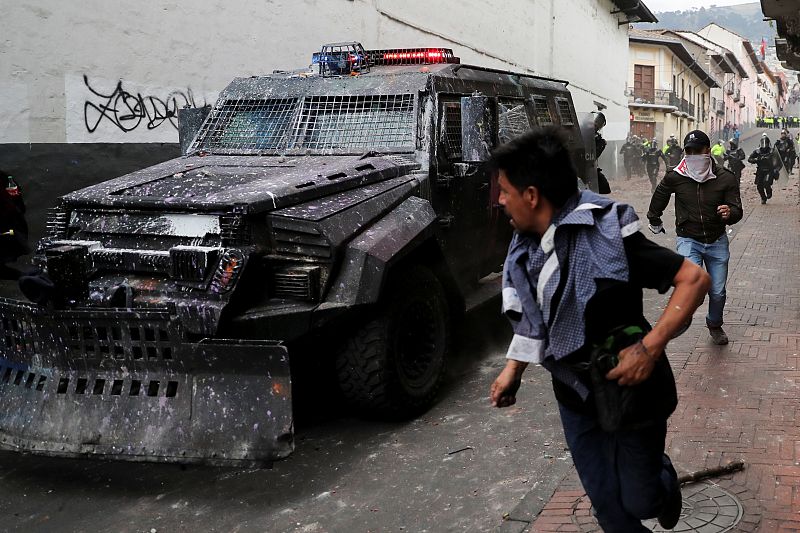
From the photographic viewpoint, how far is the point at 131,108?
391 inches

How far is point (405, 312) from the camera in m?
5.00

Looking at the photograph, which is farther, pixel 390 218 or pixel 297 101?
pixel 297 101

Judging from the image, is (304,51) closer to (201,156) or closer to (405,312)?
(201,156)

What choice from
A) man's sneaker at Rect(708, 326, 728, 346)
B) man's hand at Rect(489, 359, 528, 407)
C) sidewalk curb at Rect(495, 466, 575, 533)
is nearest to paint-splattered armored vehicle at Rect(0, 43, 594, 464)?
sidewalk curb at Rect(495, 466, 575, 533)

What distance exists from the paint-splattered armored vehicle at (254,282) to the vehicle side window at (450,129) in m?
0.02

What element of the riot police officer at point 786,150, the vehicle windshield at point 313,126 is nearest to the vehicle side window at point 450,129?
the vehicle windshield at point 313,126

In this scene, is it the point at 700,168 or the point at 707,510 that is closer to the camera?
the point at 707,510

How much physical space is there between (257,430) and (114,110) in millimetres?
6941

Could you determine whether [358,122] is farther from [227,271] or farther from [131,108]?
[131,108]

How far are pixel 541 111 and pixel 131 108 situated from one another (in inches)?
205

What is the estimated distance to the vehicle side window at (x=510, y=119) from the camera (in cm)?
616

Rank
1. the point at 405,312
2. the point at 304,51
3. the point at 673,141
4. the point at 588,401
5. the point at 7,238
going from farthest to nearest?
the point at 673,141 → the point at 304,51 → the point at 7,238 → the point at 405,312 → the point at 588,401

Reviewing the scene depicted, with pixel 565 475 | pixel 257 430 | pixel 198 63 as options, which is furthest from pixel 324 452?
pixel 198 63

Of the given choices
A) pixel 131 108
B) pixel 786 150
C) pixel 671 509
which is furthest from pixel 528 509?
pixel 786 150
